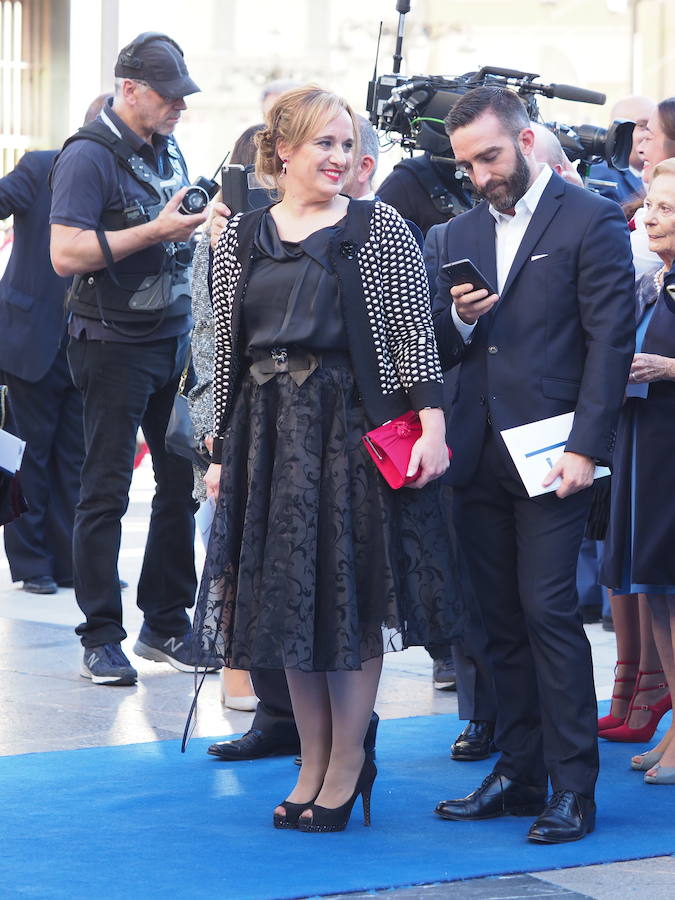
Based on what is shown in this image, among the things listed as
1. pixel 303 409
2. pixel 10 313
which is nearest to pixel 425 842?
pixel 303 409

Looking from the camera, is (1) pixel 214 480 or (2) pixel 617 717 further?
(2) pixel 617 717

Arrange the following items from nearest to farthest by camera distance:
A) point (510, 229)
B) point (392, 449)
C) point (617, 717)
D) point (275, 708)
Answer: point (392, 449), point (510, 229), point (275, 708), point (617, 717)

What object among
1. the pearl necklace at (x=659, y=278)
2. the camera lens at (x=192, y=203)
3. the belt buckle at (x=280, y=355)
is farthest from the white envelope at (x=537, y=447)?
the camera lens at (x=192, y=203)

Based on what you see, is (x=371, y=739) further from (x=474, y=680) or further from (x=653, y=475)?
(x=653, y=475)

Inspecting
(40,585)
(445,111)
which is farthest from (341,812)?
(40,585)

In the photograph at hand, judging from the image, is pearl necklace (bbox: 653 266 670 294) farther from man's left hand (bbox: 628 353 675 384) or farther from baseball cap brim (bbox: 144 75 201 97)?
baseball cap brim (bbox: 144 75 201 97)

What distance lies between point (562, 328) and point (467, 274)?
11.3 inches

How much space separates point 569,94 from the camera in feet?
20.1

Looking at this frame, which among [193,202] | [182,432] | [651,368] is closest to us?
[651,368]

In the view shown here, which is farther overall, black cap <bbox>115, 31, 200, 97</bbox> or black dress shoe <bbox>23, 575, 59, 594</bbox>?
black dress shoe <bbox>23, 575, 59, 594</bbox>

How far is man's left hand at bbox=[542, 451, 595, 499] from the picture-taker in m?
3.78

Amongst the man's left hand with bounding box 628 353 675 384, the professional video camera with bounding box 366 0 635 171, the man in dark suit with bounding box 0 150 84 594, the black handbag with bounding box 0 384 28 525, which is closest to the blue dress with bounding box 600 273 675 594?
the man's left hand with bounding box 628 353 675 384

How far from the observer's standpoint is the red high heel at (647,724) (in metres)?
4.95

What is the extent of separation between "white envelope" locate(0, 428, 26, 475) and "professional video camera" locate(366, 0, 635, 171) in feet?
6.97
